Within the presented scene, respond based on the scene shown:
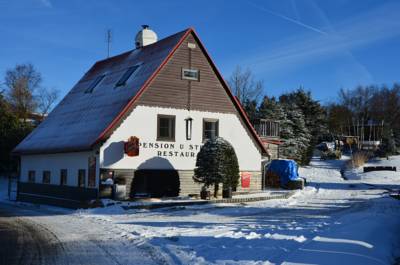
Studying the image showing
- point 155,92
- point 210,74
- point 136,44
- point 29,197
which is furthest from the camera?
point 136,44

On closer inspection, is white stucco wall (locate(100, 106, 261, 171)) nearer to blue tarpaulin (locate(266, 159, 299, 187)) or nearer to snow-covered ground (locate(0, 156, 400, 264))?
snow-covered ground (locate(0, 156, 400, 264))

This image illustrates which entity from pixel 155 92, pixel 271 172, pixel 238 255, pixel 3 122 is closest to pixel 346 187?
pixel 271 172

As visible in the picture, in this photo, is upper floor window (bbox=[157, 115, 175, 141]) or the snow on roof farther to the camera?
upper floor window (bbox=[157, 115, 175, 141])

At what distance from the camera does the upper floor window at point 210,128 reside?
95.4 feet

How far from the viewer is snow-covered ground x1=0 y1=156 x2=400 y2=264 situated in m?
10.7

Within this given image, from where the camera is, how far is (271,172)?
37.4 meters

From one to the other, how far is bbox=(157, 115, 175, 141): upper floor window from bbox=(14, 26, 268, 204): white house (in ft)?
0.18

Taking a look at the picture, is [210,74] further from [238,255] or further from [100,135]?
[238,255]

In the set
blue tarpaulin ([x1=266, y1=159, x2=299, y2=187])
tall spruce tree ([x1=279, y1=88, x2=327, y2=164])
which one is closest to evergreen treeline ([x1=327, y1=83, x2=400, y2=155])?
tall spruce tree ([x1=279, y1=88, x2=327, y2=164])

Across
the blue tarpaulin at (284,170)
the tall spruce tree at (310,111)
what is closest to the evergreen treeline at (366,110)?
the tall spruce tree at (310,111)

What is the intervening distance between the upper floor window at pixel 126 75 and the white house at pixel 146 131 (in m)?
0.01

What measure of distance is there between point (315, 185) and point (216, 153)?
15388 millimetres

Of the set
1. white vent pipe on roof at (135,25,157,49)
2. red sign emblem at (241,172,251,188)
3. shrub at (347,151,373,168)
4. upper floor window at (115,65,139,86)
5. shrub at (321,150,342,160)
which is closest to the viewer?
upper floor window at (115,65,139,86)

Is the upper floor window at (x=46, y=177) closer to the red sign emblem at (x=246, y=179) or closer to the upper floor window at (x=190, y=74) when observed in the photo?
the upper floor window at (x=190, y=74)
